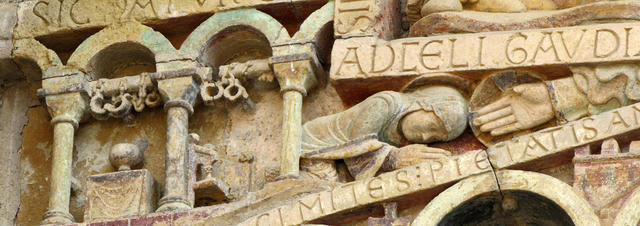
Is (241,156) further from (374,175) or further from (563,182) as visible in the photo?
(563,182)

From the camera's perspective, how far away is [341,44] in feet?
36.3

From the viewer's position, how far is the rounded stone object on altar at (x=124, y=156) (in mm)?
11133

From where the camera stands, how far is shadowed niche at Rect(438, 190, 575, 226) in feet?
33.4

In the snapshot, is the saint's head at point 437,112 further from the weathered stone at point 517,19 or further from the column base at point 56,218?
the column base at point 56,218

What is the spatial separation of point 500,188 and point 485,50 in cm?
94

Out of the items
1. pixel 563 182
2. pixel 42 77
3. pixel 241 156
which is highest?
pixel 42 77

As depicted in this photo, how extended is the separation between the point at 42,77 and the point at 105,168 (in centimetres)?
67

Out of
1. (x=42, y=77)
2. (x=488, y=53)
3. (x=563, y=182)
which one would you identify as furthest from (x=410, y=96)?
(x=42, y=77)

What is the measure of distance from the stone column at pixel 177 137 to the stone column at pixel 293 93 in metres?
0.52

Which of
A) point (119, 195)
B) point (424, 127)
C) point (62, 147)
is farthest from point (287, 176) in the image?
point (62, 147)

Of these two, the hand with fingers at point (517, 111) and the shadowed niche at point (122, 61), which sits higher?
the shadowed niche at point (122, 61)

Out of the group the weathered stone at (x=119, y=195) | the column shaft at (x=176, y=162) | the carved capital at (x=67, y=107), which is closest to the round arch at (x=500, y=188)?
the column shaft at (x=176, y=162)

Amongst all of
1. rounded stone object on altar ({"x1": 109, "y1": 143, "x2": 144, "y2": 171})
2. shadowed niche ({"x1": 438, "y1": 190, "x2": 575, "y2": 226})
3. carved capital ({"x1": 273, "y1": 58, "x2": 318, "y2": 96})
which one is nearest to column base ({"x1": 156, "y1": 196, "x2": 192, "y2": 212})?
rounded stone object on altar ({"x1": 109, "y1": 143, "x2": 144, "y2": 171})

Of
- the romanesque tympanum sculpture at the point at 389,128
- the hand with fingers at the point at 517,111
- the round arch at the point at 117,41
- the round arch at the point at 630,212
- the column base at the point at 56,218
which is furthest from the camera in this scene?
the round arch at the point at 117,41
